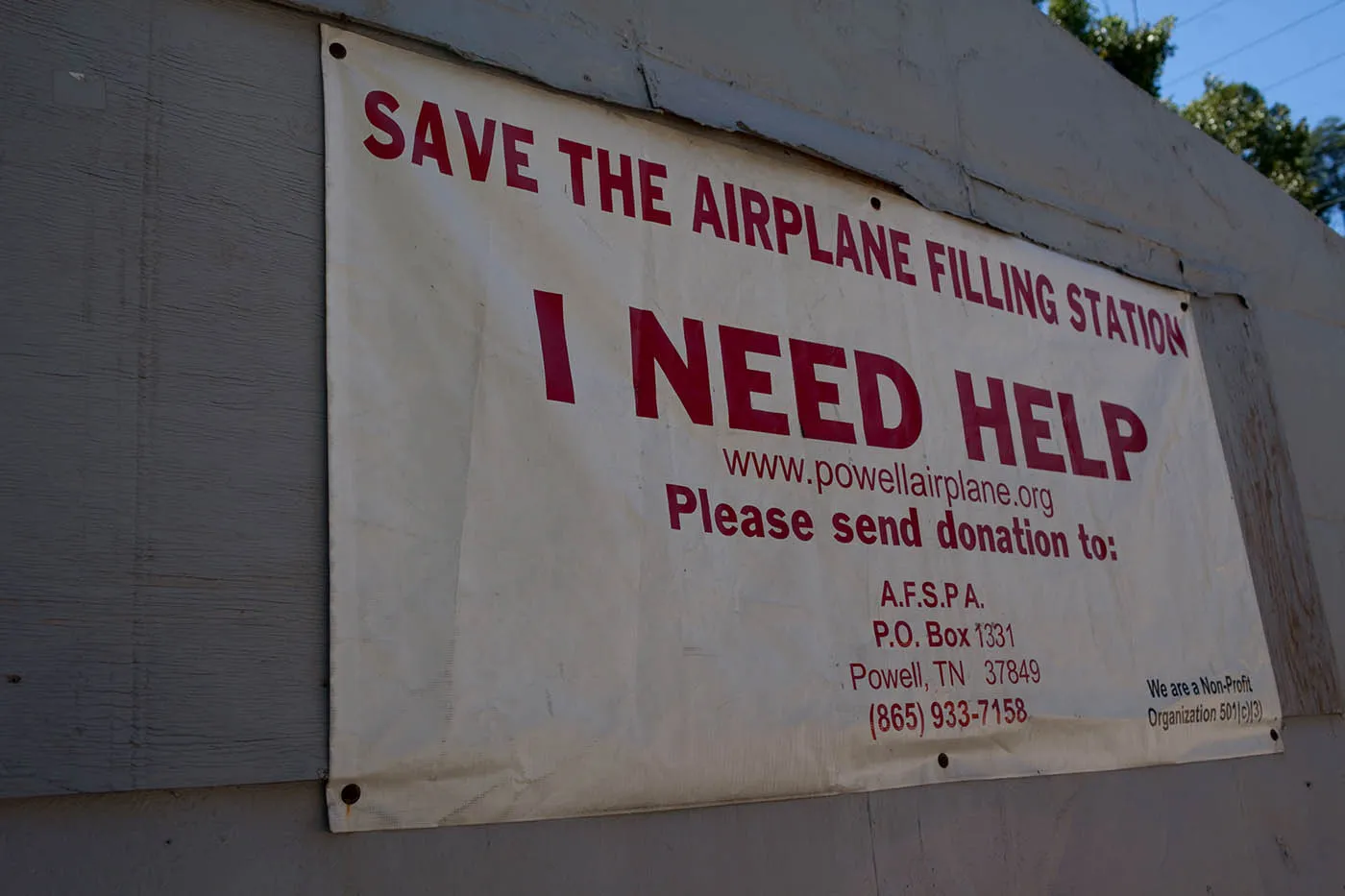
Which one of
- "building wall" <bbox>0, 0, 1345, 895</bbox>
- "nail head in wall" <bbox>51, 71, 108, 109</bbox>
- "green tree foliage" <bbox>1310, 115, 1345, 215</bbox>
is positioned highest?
"green tree foliage" <bbox>1310, 115, 1345, 215</bbox>

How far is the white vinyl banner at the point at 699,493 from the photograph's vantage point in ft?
8.45

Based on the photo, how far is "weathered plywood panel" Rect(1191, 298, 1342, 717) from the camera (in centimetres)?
457

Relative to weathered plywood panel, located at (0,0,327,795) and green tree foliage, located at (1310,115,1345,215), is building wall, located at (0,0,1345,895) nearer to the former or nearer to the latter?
weathered plywood panel, located at (0,0,327,795)

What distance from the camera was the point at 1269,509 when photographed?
4770 mm

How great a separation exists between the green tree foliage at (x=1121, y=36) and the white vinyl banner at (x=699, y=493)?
13.1 m

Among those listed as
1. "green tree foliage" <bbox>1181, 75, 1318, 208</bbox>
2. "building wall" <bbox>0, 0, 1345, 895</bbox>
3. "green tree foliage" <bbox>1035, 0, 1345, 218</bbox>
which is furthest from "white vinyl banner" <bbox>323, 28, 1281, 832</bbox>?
"green tree foliage" <bbox>1181, 75, 1318, 208</bbox>

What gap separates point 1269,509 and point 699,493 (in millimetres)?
2779

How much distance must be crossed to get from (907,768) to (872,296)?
1.37 m

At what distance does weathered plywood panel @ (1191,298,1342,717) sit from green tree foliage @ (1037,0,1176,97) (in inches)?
481

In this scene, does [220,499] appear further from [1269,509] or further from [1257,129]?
[1257,129]

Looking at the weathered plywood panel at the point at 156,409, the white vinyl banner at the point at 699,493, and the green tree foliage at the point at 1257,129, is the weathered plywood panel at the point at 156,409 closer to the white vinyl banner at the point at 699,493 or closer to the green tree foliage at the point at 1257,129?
the white vinyl banner at the point at 699,493

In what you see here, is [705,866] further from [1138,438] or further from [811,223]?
[1138,438]

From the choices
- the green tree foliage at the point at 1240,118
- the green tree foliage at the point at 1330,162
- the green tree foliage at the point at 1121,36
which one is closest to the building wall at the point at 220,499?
the green tree foliage at the point at 1240,118

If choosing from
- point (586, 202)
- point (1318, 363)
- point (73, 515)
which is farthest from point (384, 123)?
point (1318, 363)
